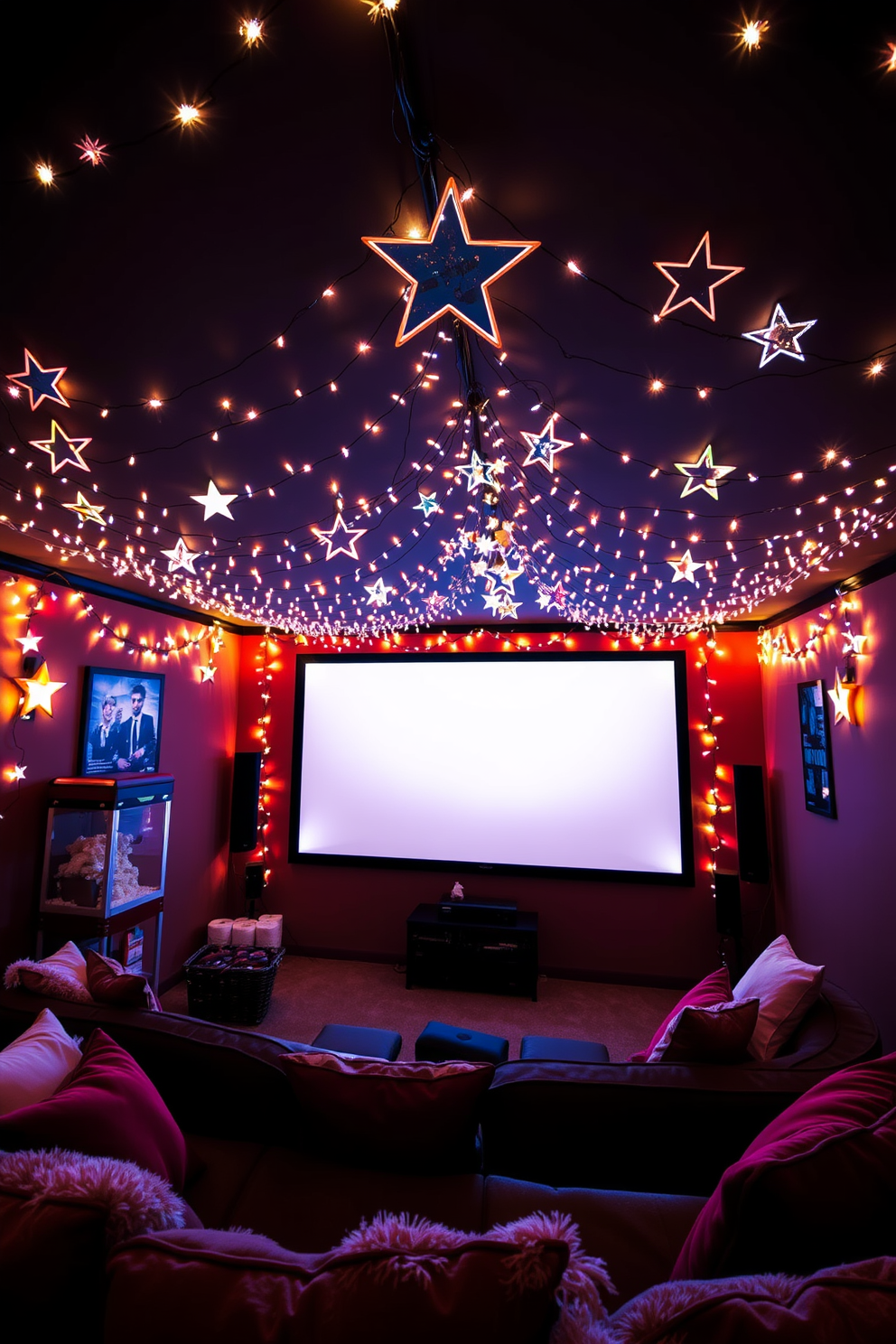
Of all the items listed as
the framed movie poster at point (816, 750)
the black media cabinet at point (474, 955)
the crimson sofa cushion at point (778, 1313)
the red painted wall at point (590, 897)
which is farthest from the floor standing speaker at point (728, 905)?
the crimson sofa cushion at point (778, 1313)

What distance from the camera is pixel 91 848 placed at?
3.45 meters

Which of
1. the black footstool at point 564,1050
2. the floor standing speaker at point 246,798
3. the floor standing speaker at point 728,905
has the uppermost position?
the floor standing speaker at point 246,798

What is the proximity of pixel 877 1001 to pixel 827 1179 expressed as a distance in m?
2.49

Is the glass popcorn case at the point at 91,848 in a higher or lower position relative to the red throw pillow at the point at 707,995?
higher

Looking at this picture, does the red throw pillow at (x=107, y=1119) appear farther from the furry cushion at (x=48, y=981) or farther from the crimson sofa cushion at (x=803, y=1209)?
the crimson sofa cushion at (x=803, y=1209)

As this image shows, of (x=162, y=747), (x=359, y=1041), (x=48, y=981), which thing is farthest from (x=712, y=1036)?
(x=162, y=747)

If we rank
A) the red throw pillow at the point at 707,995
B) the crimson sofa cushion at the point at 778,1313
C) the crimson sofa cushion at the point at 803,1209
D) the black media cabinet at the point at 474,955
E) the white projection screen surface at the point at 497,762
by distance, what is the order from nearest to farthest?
1. the crimson sofa cushion at the point at 778,1313
2. the crimson sofa cushion at the point at 803,1209
3. the red throw pillow at the point at 707,995
4. the black media cabinet at the point at 474,955
5. the white projection screen surface at the point at 497,762

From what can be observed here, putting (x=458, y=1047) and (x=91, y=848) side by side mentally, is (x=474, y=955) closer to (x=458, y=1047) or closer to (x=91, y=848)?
(x=458, y=1047)

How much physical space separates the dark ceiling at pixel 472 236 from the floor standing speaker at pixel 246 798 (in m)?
2.84

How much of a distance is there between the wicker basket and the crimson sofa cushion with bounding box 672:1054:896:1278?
10.8ft

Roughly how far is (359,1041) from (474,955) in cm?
184

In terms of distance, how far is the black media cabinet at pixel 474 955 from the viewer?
A: 4227 mm

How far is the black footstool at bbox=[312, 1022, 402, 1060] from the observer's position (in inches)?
99.4

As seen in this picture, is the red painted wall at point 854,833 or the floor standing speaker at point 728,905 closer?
the red painted wall at point 854,833
